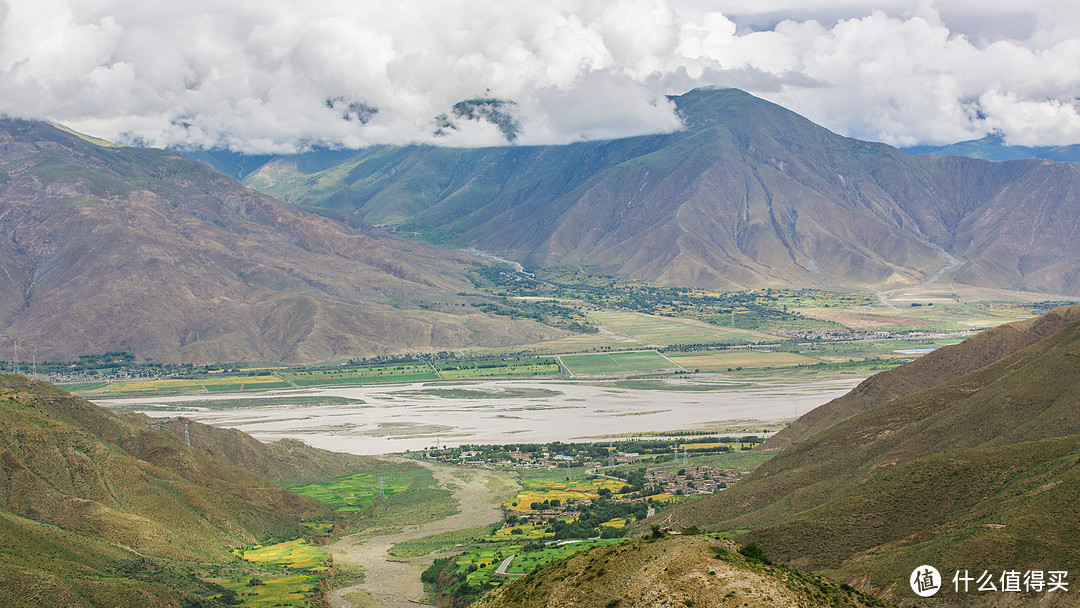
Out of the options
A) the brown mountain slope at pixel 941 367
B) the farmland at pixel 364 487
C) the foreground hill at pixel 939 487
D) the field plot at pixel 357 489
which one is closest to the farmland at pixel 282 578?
the field plot at pixel 357 489

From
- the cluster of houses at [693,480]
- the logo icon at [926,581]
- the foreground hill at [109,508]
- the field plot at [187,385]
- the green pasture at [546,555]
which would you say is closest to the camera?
the logo icon at [926,581]

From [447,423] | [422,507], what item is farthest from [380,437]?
[422,507]

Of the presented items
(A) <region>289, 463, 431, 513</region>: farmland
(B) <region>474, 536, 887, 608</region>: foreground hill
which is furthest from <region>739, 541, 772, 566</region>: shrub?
(A) <region>289, 463, 431, 513</region>: farmland

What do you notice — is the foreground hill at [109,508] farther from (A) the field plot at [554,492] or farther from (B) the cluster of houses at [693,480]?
(B) the cluster of houses at [693,480]

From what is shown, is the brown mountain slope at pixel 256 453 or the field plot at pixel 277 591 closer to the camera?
the field plot at pixel 277 591

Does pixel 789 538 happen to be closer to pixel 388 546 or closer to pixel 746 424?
pixel 388 546
